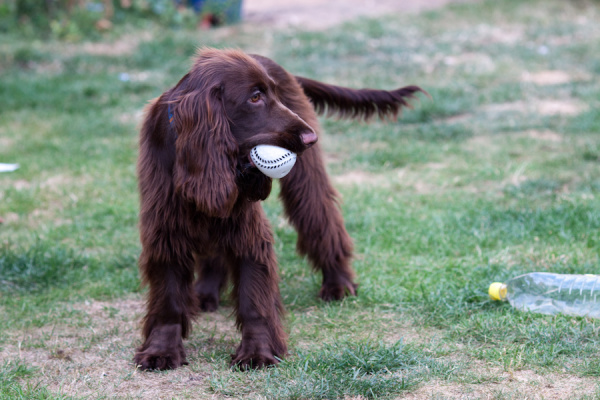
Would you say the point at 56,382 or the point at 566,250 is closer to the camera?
the point at 56,382

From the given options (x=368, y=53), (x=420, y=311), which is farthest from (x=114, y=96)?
(x=420, y=311)

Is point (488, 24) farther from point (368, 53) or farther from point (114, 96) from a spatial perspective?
point (114, 96)

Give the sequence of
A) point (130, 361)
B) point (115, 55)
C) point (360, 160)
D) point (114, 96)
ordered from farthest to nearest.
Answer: point (115, 55) → point (114, 96) → point (360, 160) → point (130, 361)

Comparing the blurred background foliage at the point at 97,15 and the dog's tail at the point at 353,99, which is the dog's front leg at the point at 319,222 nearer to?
the dog's tail at the point at 353,99

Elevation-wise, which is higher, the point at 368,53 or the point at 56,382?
the point at 368,53

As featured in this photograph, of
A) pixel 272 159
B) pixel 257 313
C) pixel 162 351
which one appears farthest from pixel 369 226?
pixel 272 159

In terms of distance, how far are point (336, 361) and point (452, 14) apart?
1003 cm

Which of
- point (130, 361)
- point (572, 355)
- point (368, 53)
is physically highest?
point (368, 53)

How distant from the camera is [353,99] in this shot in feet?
13.5

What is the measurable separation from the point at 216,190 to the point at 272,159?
0.25 m

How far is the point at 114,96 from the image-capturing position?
27.2 feet

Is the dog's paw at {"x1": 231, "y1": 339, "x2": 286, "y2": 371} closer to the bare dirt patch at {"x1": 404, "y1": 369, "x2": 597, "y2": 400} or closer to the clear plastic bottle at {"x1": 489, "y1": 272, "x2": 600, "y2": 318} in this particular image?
the bare dirt patch at {"x1": 404, "y1": 369, "x2": 597, "y2": 400}

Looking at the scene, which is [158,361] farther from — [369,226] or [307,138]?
[369,226]

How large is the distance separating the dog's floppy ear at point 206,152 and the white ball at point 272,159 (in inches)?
4.1
